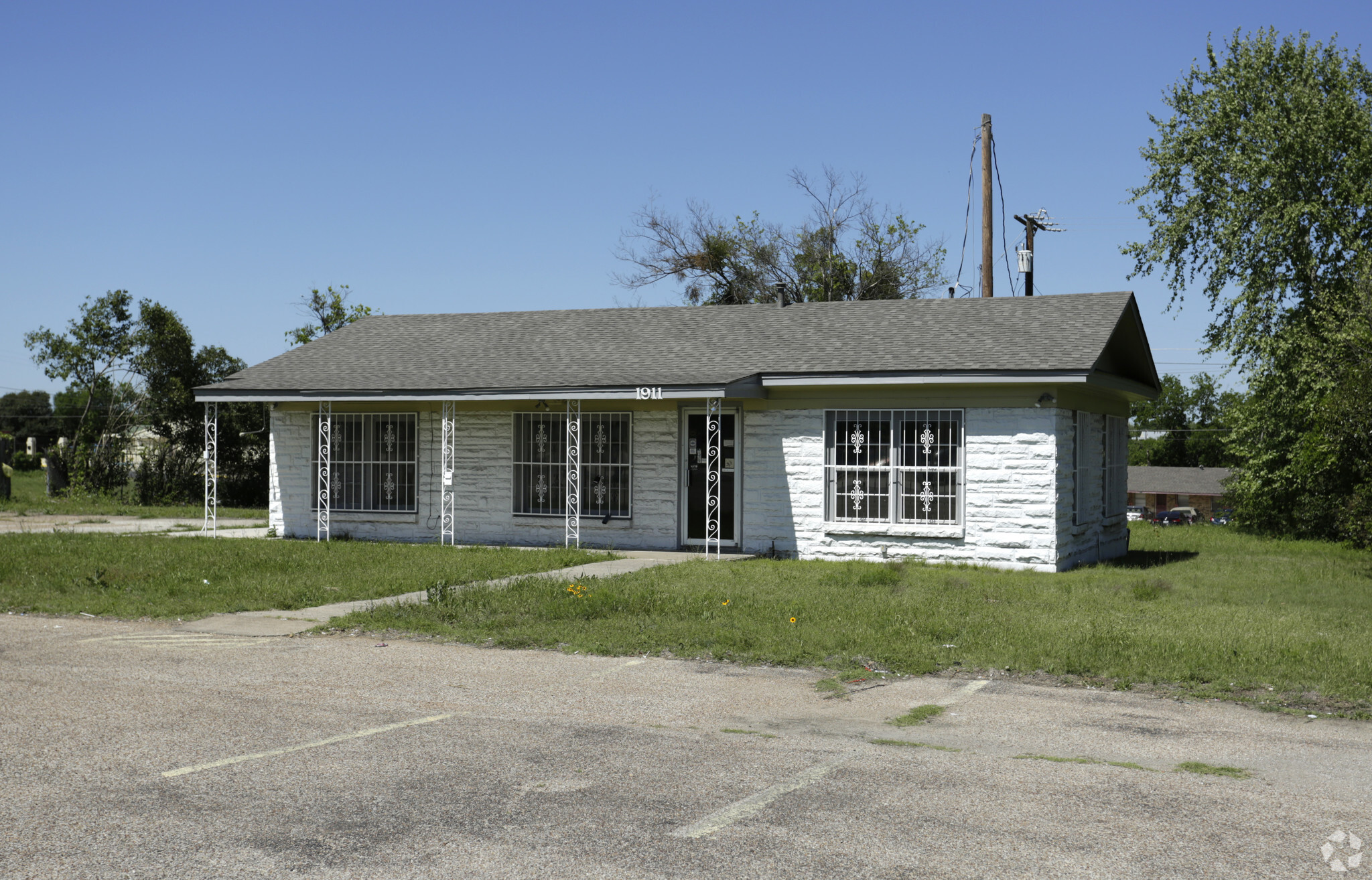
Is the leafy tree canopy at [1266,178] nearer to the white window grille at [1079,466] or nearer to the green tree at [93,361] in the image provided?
the white window grille at [1079,466]

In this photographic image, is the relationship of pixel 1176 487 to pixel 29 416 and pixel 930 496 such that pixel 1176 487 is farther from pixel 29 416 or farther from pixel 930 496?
pixel 29 416

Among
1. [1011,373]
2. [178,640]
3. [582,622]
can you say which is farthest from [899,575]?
[178,640]

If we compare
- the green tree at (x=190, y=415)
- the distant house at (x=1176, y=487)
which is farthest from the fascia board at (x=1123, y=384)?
the distant house at (x=1176, y=487)

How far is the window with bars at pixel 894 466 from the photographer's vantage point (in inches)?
648

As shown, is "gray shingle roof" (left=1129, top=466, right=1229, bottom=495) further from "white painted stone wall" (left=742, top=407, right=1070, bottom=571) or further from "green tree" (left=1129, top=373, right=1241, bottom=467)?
"white painted stone wall" (left=742, top=407, right=1070, bottom=571)

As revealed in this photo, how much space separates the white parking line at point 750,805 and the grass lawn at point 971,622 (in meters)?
2.98

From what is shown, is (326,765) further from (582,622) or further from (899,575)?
(899,575)

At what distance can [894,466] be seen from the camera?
659 inches

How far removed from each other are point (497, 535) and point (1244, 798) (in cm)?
1471

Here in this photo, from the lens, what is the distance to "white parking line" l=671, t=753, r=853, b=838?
5.00 m

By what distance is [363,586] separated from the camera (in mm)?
13289

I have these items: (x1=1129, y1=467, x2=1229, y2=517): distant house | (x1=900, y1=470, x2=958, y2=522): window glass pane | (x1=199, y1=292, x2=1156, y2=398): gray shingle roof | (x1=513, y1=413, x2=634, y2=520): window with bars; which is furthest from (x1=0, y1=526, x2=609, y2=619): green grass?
(x1=1129, y1=467, x2=1229, y2=517): distant house

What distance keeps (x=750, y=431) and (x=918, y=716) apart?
34.2 feet

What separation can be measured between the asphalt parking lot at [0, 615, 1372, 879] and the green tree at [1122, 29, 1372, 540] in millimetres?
20277
